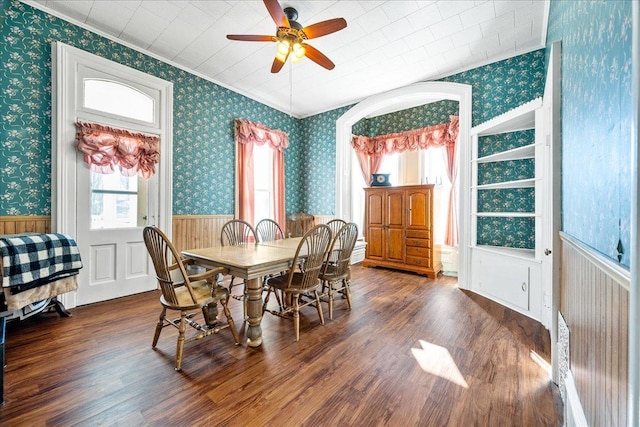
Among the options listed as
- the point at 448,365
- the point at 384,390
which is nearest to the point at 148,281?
the point at 384,390

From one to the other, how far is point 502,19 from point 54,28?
4535 millimetres

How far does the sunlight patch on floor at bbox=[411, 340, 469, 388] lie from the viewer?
5.61 feet

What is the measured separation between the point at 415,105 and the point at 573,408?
15.4ft

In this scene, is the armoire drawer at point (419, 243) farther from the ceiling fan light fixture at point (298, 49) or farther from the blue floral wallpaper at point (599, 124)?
the ceiling fan light fixture at point (298, 49)

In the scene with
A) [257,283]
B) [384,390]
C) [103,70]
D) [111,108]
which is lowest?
[384,390]

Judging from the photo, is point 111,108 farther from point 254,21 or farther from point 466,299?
point 466,299

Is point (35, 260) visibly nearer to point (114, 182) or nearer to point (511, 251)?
point (114, 182)

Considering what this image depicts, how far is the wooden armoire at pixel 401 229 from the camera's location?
13.8 feet

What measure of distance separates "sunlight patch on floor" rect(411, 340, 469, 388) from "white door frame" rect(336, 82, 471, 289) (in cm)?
181

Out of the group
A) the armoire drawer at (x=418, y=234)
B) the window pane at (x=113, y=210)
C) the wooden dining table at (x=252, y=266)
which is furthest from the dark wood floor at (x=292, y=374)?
the armoire drawer at (x=418, y=234)

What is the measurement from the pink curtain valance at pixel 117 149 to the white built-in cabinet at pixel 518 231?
13.3 feet

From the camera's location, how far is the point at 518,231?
3252 mm

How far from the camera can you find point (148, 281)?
341 centimetres

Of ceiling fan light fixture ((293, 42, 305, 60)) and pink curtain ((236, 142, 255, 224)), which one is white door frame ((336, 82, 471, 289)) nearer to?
pink curtain ((236, 142, 255, 224))
